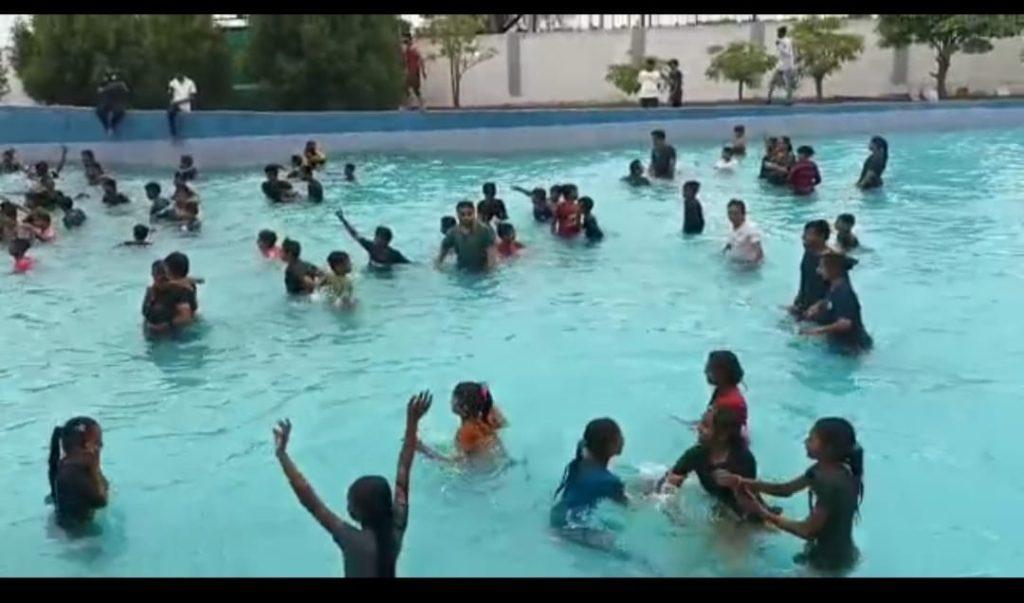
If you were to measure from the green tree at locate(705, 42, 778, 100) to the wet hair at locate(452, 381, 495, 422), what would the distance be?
18898 mm

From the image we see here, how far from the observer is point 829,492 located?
4516mm

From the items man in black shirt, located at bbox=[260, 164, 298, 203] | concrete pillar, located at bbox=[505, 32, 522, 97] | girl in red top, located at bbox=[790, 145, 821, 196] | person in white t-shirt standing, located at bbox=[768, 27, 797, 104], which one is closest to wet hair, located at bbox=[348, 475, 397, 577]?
girl in red top, located at bbox=[790, 145, 821, 196]

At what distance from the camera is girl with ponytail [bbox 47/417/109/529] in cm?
539

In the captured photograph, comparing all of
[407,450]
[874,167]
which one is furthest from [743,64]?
[407,450]

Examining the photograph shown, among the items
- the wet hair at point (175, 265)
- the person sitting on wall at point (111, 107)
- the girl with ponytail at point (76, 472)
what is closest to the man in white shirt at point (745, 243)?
the wet hair at point (175, 265)

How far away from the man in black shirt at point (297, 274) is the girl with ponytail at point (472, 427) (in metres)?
3.77

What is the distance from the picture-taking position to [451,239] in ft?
34.3

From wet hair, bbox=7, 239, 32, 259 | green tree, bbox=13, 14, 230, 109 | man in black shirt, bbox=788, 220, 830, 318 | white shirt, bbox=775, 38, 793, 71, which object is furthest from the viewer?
green tree, bbox=13, 14, 230, 109

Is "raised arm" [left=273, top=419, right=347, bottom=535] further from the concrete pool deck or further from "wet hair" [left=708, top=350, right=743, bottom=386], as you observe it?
the concrete pool deck

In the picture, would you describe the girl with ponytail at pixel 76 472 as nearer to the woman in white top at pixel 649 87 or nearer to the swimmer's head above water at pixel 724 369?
the swimmer's head above water at pixel 724 369

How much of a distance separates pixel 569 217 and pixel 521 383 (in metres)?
4.26

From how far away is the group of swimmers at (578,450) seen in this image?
405 centimetres

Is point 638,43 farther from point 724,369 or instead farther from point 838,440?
point 838,440

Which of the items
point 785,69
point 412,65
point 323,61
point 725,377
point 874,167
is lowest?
point 725,377
